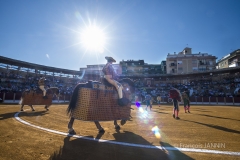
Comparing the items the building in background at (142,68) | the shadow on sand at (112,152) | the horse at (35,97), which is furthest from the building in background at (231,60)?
the shadow on sand at (112,152)

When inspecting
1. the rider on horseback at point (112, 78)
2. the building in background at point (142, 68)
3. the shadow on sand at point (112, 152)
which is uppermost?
the building in background at point (142, 68)

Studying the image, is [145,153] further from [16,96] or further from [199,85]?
[199,85]

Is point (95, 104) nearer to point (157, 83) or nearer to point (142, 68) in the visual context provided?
point (157, 83)

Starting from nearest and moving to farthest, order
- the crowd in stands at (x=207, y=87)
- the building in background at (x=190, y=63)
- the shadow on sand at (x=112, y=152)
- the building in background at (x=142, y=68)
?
the shadow on sand at (x=112, y=152)
the crowd in stands at (x=207, y=87)
the building in background at (x=190, y=63)
the building in background at (x=142, y=68)

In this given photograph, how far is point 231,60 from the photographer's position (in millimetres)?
45938

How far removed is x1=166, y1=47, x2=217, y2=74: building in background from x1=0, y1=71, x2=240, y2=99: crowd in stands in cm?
1031

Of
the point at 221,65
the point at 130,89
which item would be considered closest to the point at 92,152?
the point at 130,89

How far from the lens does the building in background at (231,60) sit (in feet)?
137

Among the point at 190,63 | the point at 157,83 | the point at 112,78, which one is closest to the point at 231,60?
the point at 190,63

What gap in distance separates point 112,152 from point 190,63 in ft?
162

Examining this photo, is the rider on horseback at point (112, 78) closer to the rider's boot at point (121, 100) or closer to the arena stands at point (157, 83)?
the rider's boot at point (121, 100)

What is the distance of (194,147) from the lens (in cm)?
238

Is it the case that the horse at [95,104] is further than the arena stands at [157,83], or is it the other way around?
the arena stands at [157,83]

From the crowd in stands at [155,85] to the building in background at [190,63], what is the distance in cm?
1031
